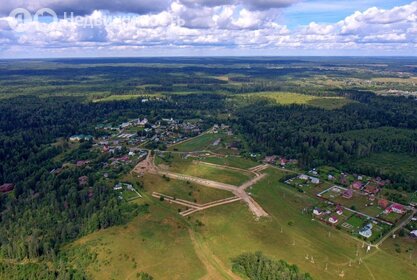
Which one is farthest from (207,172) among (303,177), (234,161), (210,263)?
(210,263)

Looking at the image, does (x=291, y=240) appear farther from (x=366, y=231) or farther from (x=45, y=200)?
(x=45, y=200)

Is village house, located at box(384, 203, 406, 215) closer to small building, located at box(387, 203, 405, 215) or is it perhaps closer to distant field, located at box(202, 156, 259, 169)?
small building, located at box(387, 203, 405, 215)

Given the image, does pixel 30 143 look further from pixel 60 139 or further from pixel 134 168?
pixel 134 168

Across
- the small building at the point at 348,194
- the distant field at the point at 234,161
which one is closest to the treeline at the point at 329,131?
the distant field at the point at 234,161

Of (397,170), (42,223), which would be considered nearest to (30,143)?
(42,223)

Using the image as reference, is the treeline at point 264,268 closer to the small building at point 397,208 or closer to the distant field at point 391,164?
the small building at point 397,208
